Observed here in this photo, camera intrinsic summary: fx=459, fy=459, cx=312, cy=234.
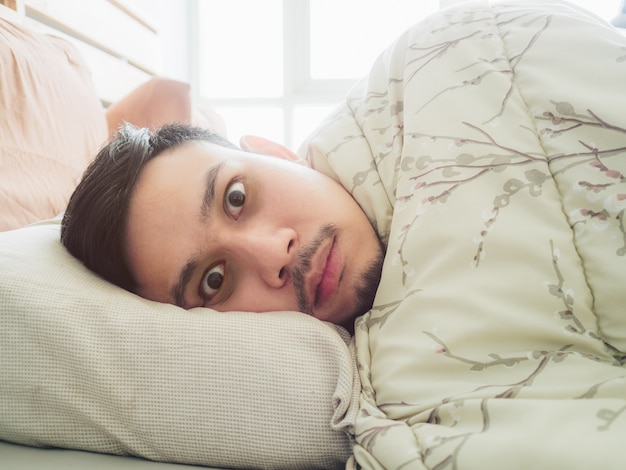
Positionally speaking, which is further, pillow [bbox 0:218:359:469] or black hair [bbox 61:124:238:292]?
black hair [bbox 61:124:238:292]

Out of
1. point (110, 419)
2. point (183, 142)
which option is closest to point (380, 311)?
point (110, 419)

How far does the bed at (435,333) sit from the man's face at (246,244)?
2.8 inches

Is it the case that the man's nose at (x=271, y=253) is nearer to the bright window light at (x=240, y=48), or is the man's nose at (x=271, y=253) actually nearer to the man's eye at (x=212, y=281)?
the man's eye at (x=212, y=281)

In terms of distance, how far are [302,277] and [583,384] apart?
38 cm

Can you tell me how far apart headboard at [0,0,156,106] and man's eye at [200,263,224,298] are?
1068mm

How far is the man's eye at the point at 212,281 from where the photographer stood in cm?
71

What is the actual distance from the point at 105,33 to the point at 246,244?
1660 mm

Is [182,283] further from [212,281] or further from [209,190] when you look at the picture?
[209,190]

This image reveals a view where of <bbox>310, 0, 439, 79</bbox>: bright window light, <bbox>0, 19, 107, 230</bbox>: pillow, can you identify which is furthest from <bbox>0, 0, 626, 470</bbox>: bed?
<bbox>310, 0, 439, 79</bbox>: bright window light

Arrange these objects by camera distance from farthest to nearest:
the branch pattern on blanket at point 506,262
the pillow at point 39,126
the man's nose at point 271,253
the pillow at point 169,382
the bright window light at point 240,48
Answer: the bright window light at point 240,48, the pillow at point 39,126, the man's nose at point 271,253, the pillow at point 169,382, the branch pattern on blanket at point 506,262

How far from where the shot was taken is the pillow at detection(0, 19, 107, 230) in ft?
3.02

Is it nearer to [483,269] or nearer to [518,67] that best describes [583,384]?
[483,269]

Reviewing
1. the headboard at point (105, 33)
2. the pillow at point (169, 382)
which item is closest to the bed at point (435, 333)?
the pillow at point (169, 382)

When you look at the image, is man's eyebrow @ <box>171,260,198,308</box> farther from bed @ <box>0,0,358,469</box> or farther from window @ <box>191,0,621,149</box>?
window @ <box>191,0,621,149</box>
